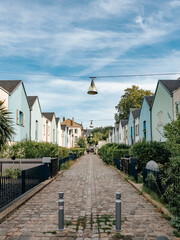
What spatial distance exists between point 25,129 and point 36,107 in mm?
4219

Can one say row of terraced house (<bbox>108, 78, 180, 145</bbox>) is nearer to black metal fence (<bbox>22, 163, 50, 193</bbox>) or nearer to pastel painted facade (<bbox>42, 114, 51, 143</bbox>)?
black metal fence (<bbox>22, 163, 50, 193</bbox>)

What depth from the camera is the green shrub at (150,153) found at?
12.3 meters

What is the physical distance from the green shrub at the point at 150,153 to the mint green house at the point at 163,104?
19.6 feet

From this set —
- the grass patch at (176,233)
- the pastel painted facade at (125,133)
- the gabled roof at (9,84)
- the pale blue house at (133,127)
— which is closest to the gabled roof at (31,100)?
the gabled roof at (9,84)

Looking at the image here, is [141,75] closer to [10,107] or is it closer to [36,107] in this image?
[10,107]

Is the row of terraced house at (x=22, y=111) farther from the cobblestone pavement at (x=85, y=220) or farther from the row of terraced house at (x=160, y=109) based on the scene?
the row of terraced house at (x=160, y=109)

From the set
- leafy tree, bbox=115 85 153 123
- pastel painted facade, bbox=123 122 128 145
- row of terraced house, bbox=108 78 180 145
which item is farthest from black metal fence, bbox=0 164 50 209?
leafy tree, bbox=115 85 153 123

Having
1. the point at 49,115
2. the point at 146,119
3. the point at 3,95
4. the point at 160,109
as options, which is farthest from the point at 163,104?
the point at 49,115

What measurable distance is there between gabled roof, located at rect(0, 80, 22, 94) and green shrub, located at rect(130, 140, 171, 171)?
10.6 meters

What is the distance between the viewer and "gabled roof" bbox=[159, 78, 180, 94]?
61.6 ft

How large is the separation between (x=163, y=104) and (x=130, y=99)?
2698 centimetres

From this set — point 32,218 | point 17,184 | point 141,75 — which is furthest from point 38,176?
point 141,75

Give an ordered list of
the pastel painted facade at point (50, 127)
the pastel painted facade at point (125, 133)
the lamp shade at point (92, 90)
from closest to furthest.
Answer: the lamp shade at point (92, 90), the pastel painted facade at point (50, 127), the pastel painted facade at point (125, 133)

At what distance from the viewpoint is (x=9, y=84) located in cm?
1936
